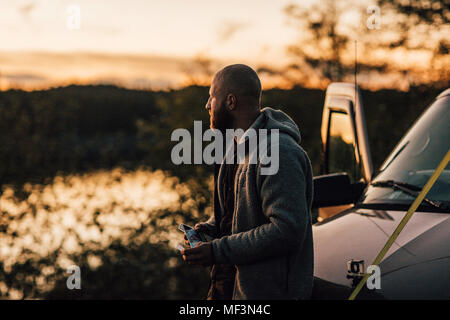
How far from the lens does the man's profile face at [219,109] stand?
227cm

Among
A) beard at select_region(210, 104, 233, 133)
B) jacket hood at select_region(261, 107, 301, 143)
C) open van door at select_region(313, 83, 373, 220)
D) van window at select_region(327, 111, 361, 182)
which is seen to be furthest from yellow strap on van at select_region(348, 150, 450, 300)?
van window at select_region(327, 111, 361, 182)

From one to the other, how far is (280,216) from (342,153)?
2169 mm

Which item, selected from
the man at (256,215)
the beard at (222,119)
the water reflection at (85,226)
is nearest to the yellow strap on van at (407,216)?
the man at (256,215)

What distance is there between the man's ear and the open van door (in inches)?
43.1

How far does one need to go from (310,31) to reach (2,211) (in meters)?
9.94

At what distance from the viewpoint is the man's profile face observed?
2.27m

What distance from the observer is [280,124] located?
2.21m

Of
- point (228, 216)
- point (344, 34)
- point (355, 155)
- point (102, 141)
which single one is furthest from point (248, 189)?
point (344, 34)

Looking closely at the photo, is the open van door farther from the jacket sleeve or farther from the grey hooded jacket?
the jacket sleeve

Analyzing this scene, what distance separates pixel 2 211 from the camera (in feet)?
24.4

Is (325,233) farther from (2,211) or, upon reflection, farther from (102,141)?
(102,141)

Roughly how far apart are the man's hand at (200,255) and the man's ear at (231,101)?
51 cm

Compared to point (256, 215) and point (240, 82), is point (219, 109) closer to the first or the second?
point (240, 82)
